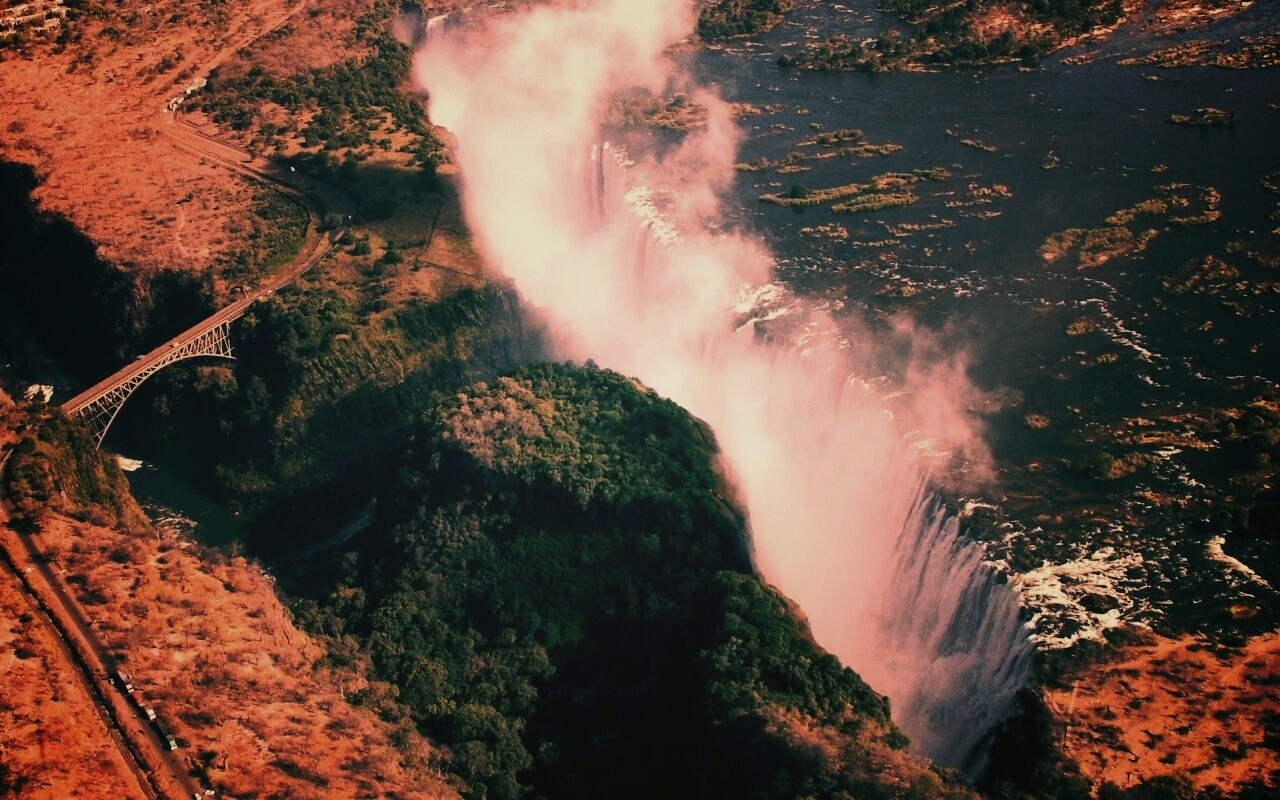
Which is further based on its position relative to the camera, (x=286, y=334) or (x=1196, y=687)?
(x=286, y=334)

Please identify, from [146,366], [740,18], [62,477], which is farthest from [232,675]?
[740,18]

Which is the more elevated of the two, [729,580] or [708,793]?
[729,580]

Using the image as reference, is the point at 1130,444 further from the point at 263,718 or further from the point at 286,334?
the point at 286,334

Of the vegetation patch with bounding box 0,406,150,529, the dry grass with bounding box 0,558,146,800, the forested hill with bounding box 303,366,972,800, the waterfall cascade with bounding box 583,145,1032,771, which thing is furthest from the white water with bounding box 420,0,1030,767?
the dry grass with bounding box 0,558,146,800

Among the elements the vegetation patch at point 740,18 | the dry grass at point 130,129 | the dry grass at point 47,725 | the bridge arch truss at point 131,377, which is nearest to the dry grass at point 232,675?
the dry grass at point 47,725

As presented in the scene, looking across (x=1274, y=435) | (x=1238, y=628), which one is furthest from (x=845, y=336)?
(x=1238, y=628)

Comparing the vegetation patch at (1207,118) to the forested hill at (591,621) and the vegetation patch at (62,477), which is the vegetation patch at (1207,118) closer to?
the forested hill at (591,621)
